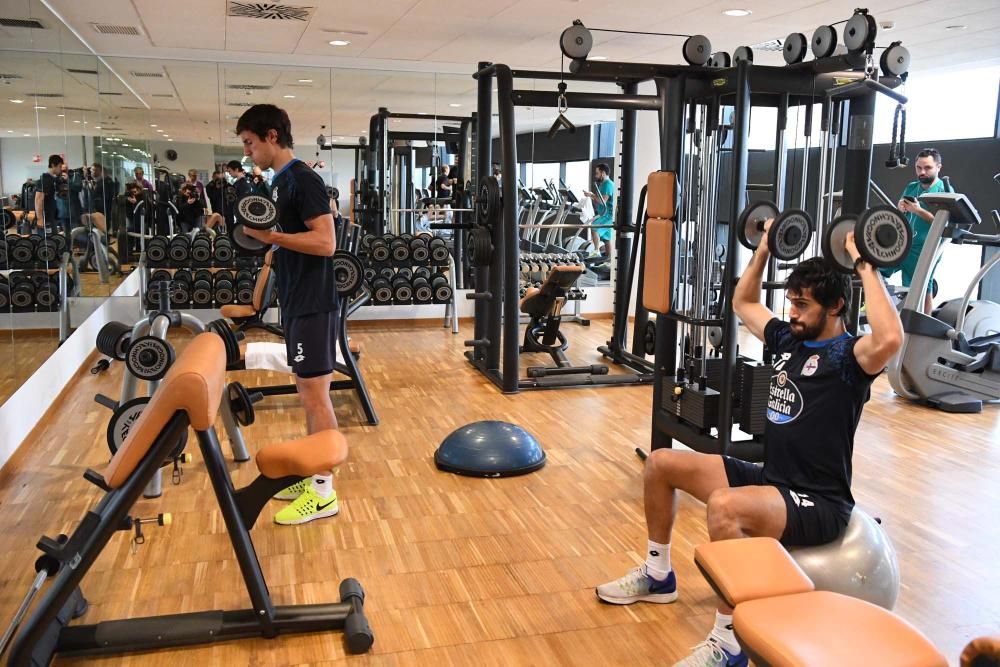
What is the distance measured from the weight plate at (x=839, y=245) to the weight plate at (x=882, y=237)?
0.18 feet

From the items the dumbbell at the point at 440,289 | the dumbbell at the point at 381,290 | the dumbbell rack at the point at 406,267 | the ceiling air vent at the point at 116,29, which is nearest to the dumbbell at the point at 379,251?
the dumbbell rack at the point at 406,267

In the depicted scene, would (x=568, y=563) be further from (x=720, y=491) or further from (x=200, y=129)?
(x=200, y=129)

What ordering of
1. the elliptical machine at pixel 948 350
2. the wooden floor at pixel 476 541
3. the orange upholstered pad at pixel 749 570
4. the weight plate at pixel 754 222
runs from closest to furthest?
the orange upholstered pad at pixel 749 570 < the wooden floor at pixel 476 541 < the weight plate at pixel 754 222 < the elliptical machine at pixel 948 350

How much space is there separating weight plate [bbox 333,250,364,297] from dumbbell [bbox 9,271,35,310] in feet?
4.32

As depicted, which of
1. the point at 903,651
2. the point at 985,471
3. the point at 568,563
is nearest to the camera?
the point at 903,651

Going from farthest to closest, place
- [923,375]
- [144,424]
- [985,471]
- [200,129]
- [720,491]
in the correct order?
[200,129], [923,375], [985,471], [720,491], [144,424]

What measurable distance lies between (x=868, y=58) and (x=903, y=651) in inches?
95.4

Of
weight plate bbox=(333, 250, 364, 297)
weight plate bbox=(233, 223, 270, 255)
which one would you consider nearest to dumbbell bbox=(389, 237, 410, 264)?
weight plate bbox=(333, 250, 364, 297)

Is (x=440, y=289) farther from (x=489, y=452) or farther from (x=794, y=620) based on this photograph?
(x=794, y=620)

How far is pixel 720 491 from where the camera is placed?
1.97m

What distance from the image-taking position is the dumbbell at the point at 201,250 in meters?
6.34

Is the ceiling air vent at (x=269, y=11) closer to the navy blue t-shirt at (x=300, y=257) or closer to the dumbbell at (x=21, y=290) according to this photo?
the dumbbell at (x=21, y=290)

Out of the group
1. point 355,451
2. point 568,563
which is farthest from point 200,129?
point 568,563

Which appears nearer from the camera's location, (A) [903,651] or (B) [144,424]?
(A) [903,651]
